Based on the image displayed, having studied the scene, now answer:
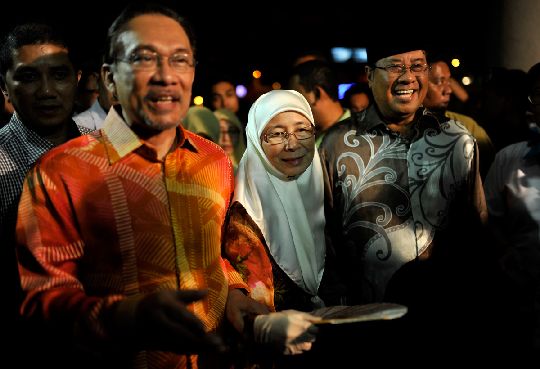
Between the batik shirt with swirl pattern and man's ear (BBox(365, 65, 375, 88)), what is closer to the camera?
the batik shirt with swirl pattern

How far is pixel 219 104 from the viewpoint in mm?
7320

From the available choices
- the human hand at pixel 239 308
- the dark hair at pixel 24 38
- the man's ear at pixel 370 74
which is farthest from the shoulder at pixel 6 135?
the man's ear at pixel 370 74

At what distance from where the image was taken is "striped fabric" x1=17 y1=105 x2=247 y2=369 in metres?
2.07

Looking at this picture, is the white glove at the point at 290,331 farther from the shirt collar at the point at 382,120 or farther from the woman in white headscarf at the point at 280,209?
the shirt collar at the point at 382,120

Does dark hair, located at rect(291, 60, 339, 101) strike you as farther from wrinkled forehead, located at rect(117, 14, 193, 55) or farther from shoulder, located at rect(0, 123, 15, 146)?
wrinkled forehead, located at rect(117, 14, 193, 55)

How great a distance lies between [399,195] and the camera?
356cm

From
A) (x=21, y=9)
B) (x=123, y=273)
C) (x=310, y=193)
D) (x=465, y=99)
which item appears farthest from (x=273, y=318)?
(x=21, y=9)

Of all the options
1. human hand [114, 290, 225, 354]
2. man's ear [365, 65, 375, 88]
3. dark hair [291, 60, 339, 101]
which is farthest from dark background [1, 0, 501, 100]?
human hand [114, 290, 225, 354]

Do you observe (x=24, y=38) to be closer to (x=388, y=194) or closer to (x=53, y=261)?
(x=53, y=261)

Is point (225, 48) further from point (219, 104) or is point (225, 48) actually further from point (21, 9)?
point (219, 104)

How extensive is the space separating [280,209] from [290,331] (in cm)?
113

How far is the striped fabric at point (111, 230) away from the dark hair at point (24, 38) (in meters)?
1.00

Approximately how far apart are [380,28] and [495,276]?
1.65m

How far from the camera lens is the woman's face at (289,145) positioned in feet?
11.1
